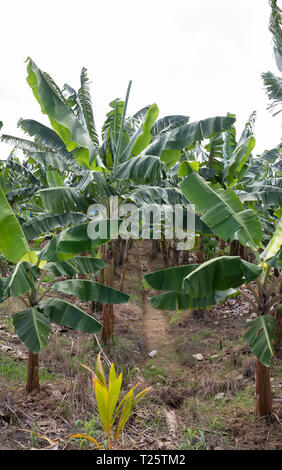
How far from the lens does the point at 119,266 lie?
15.2 meters

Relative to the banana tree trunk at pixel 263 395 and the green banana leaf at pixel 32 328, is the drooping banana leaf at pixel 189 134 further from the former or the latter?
the banana tree trunk at pixel 263 395

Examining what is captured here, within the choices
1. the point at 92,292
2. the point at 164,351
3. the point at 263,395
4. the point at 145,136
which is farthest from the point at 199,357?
the point at 145,136

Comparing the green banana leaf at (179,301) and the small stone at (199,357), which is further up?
the green banana leaf at (179,301)

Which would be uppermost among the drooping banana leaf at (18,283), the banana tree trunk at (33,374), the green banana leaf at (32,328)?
the drooping banana leaf at (18,283)

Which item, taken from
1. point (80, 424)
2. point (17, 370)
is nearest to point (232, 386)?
point (80, 424)

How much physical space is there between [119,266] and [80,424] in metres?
10.7

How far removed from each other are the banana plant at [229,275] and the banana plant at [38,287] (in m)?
0.91

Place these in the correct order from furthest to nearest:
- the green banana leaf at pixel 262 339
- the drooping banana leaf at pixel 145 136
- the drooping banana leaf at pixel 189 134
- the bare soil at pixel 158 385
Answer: the drooping banana leaf at pixel 145 136, the drooping banana leaf at pixel 189 134, the bare soil at pixel 158 385, the green banana leaf at pixel 262 339

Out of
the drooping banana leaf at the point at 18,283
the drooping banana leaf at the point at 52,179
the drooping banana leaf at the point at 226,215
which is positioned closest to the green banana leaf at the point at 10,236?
the drooping banana leaf at the point at 18,283

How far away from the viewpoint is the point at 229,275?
4031 mm

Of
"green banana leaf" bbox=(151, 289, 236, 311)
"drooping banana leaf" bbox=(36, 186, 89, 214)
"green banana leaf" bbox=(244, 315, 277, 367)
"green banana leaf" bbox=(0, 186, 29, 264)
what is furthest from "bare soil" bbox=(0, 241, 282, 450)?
"drooping banana leaf" bbox=(36, 186, 89, 214)

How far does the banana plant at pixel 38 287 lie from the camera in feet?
14.5

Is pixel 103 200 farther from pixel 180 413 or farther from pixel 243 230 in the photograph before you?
pixel 180 413

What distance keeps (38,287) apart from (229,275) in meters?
2.59
